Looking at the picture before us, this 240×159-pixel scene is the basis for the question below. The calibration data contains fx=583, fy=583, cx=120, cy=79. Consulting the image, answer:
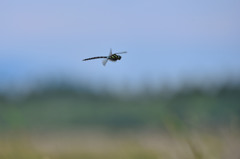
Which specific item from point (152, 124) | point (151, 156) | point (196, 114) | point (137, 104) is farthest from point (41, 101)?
point (196, 114)

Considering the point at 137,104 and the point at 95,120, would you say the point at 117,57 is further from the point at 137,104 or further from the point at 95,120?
the point at 137,104

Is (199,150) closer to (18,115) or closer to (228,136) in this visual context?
(228,136)

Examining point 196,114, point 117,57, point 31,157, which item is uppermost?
point 117,57

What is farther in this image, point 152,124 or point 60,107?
point 60,107

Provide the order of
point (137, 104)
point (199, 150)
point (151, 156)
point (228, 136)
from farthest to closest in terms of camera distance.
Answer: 1. point (137, 104)
2. point (151, 156)
3. point (228, 136)
4. point (199, 150)

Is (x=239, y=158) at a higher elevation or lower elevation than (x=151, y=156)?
higher

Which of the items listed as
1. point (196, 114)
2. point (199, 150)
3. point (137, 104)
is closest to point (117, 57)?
point (199, 150)

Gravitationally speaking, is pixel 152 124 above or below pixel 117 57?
below

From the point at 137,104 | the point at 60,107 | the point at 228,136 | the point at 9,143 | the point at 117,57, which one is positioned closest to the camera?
the point at 117,57

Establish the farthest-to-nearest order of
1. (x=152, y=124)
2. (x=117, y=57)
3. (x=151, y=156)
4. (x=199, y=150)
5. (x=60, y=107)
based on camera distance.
Result: (x=60, y=107) < (x=152, y=124) < (x=151, y=156) < (x=199, y=150) < (x=117, y=57)
